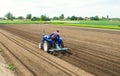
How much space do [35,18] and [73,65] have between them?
128 metres

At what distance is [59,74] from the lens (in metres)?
8.12

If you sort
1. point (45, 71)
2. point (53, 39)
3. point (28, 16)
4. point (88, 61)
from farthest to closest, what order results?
point (28, 16) → point (53, 39) → point (88, 61) → point (45, 71)

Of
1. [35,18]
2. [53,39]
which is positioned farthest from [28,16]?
[53,39]

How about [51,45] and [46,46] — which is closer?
[51,45]

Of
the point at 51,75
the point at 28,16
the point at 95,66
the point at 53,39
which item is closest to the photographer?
the point at 51,75

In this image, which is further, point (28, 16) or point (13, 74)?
point (28, 16)

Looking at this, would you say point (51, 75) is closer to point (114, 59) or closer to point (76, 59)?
point (76, 59)

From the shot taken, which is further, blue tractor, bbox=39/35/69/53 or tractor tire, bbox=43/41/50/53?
tractor tire, bbox=43/41/50/53

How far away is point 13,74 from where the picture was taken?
816cm

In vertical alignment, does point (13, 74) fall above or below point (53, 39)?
below

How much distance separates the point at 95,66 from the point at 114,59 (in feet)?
6.62

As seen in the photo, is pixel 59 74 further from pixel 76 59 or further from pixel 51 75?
pixel 76 59

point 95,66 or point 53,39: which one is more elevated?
point 53,39

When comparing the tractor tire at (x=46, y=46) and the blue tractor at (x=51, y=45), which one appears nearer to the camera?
the blue tractor at (x=51, y=45)
